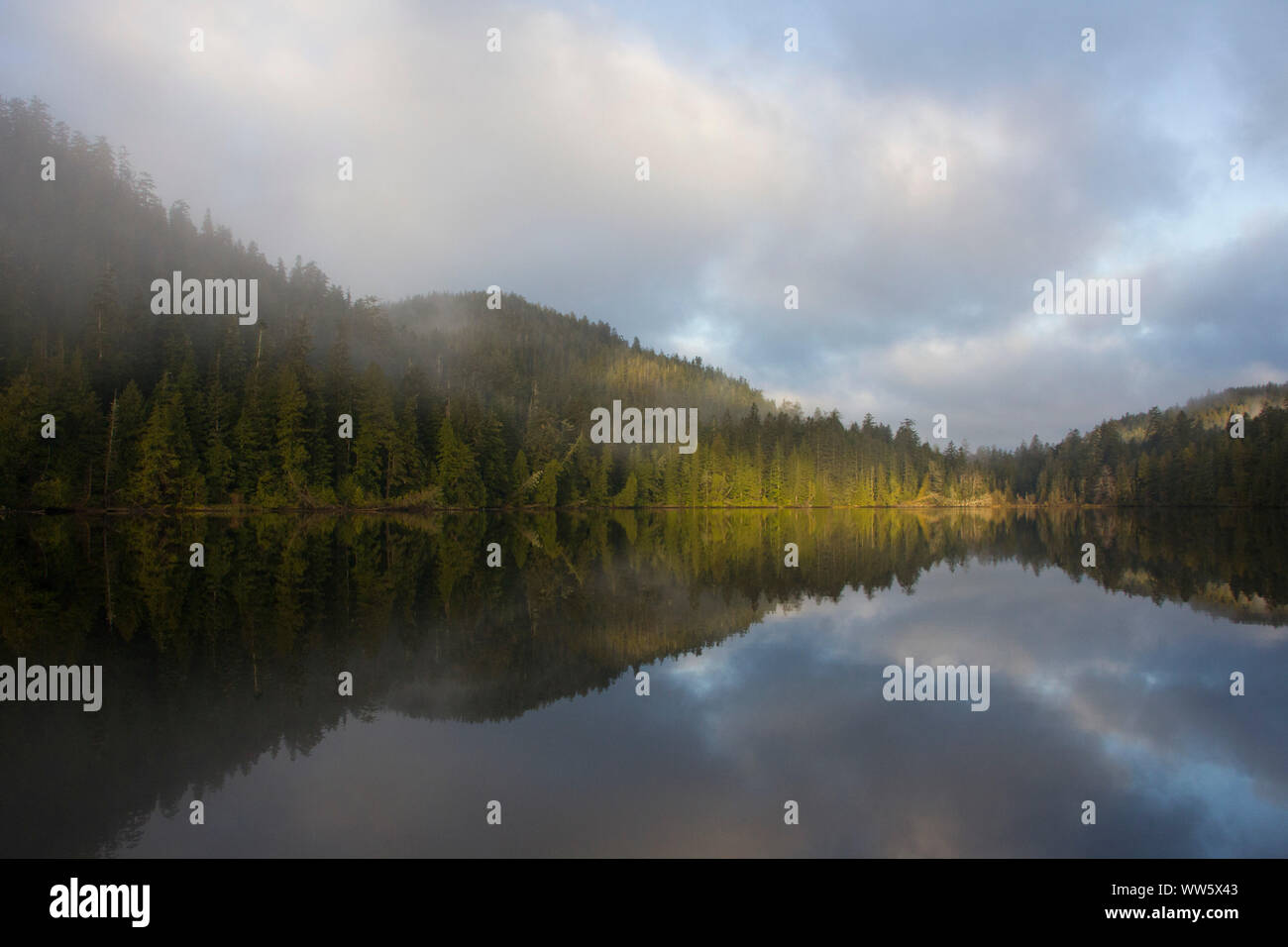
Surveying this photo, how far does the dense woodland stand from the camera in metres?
62.4

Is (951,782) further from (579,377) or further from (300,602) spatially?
(579,377)

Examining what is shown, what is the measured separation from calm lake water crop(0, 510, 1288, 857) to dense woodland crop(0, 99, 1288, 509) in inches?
1960

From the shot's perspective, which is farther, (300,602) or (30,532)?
(30,532)

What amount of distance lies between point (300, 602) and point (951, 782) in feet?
53.5

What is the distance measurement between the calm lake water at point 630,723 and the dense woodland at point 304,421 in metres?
49.8

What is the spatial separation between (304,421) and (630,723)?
72850 mm

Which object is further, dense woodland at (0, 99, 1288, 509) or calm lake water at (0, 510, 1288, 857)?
dense woodland at (0, 99, 1288, 509)

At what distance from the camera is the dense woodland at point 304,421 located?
62375 mm

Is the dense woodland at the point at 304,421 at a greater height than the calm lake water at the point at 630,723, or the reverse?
the dense woodland at the point at 304,421

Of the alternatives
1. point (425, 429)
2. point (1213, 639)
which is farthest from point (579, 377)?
point (1213, 639)

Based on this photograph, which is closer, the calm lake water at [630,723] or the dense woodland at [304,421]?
the calm lake water at [630,723]

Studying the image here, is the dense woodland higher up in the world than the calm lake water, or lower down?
higher up

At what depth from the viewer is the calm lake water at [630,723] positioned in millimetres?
6672

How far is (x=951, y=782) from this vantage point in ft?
25.6
